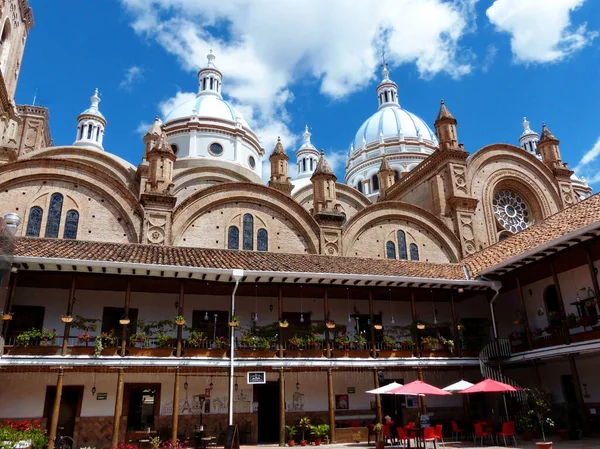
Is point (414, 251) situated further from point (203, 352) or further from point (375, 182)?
point (375, 182)

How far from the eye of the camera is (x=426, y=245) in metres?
35.9

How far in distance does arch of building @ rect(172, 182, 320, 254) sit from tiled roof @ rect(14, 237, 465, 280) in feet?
15.9

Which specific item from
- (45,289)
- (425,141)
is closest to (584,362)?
(45,289)

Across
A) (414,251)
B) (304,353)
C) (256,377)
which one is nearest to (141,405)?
(256,377)

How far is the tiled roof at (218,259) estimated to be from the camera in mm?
20516

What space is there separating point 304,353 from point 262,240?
1128cm

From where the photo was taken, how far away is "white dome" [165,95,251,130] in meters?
49.9

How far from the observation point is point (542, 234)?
2467 cm

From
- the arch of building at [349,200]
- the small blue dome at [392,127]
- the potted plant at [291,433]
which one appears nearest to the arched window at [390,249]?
the arch of building at [349,200]

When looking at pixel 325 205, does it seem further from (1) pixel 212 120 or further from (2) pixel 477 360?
(1) pixel 212 120

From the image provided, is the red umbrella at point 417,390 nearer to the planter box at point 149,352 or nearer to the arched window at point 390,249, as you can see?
the planter box at point 149,352

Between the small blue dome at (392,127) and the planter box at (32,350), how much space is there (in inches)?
2061

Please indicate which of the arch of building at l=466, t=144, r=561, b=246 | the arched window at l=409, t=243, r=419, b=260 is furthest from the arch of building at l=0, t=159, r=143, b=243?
the arch of building at l=466, t=144, r=561, b=246

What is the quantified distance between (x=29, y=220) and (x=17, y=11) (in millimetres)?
16448
